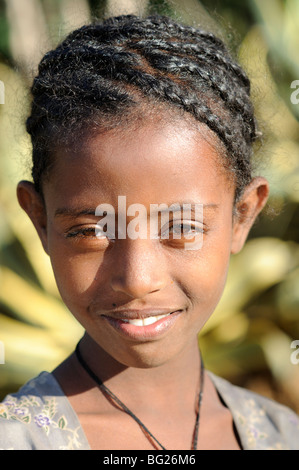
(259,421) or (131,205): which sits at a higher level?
(131,205)

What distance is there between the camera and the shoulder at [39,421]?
1.27 m

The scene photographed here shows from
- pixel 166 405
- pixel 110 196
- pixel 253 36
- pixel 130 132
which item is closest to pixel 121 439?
pixel 166 405

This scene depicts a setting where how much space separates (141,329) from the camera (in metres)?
1.22

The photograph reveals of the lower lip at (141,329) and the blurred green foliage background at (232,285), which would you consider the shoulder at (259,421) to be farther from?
the blurred green foliage background at (232,285)

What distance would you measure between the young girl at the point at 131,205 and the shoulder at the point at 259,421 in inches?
6.3

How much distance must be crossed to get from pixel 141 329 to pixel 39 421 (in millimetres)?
348

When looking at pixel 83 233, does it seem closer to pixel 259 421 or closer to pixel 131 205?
pixel 131 205

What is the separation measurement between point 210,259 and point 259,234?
1.58m

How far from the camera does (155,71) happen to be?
121cm

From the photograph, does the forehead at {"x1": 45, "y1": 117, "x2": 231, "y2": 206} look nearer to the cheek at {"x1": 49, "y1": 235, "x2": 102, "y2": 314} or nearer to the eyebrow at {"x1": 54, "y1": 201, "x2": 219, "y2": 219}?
the eyebrow at {"x1": 54, "y1": 201, "x2": 219, "y2": 219}

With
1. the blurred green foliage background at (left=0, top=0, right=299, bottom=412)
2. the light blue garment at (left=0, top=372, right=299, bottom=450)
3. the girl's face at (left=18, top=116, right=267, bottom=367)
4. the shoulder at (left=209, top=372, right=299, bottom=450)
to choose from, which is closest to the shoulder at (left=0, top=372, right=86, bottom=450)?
the light blue garment at (left=0, top=372, right=299, bottom=450)

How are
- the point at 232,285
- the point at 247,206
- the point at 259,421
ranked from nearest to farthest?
the point at 247,206, the point at 259,421, the point at 232,285

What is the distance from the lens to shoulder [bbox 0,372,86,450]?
1269 mm

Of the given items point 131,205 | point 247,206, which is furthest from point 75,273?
point 247,206
